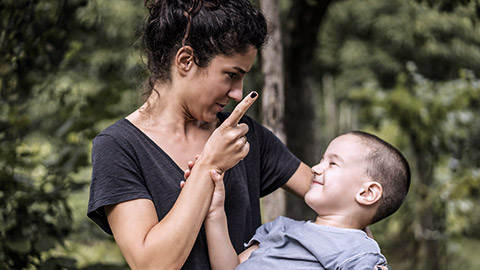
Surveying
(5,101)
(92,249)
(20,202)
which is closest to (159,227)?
(20,202)

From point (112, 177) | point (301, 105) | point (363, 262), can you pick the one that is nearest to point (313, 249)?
point (363, 262)

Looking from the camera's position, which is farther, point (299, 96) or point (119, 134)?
point (299, 96)

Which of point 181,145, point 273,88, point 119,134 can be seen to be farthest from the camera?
point 273,88

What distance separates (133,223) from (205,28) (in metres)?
0.56

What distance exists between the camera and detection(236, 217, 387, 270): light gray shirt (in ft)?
4.62

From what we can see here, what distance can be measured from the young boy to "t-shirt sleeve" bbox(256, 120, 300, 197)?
14 cm

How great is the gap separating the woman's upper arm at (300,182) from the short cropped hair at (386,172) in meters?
0.26

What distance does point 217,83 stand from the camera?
1443 millimetres

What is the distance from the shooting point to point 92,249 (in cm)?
571

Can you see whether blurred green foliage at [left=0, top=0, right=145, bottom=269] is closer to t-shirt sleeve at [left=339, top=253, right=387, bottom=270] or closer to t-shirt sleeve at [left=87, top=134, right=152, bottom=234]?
t-shirt sleeve at [left=87, top=134, right=152, bottom=234]

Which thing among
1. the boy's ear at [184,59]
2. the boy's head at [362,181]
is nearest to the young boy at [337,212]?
the boy's head at [362,181]

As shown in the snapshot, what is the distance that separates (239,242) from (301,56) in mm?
2083

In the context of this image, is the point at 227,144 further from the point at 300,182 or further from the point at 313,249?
the point at 300,182

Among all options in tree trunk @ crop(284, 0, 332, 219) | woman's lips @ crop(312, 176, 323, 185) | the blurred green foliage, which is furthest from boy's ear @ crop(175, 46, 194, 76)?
tree trunk @ crop(284, 0, 332, 219)
